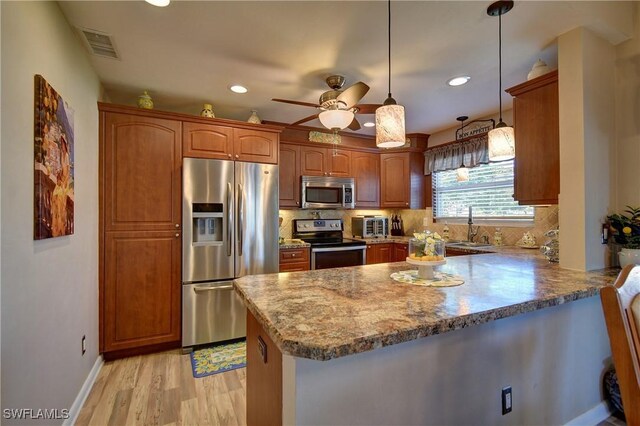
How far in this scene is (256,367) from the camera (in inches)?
55.6

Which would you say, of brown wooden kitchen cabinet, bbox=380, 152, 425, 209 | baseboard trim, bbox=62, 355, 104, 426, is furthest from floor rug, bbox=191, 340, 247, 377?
brown wooden kitchen cabinet, bbox=380, 152, 425, 209

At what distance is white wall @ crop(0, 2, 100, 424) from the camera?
1.18 metres

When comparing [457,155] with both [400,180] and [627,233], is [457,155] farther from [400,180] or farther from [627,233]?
[627,233]

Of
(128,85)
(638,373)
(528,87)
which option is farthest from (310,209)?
(638,373)

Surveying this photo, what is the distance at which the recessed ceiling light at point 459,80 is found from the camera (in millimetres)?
2549

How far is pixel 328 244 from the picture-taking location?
12.3 ft

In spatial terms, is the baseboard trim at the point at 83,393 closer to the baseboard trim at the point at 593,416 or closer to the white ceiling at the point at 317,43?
the white ceiling at the point at 317,43

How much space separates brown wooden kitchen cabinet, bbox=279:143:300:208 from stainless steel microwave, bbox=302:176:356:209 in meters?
0.11

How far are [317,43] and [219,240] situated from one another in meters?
1.99

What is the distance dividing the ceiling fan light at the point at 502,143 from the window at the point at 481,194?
68.8 inches

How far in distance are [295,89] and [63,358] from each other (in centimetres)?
264

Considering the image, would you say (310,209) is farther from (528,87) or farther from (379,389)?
(379,389)

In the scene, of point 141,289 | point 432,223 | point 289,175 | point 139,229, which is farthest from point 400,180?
point 141,289

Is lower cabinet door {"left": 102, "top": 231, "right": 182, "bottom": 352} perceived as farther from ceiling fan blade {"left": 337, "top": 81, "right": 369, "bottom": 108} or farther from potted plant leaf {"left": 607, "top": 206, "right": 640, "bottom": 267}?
potted plant leaf {"left": 607, "top": 206, "right": 640, "bottom": 267}
